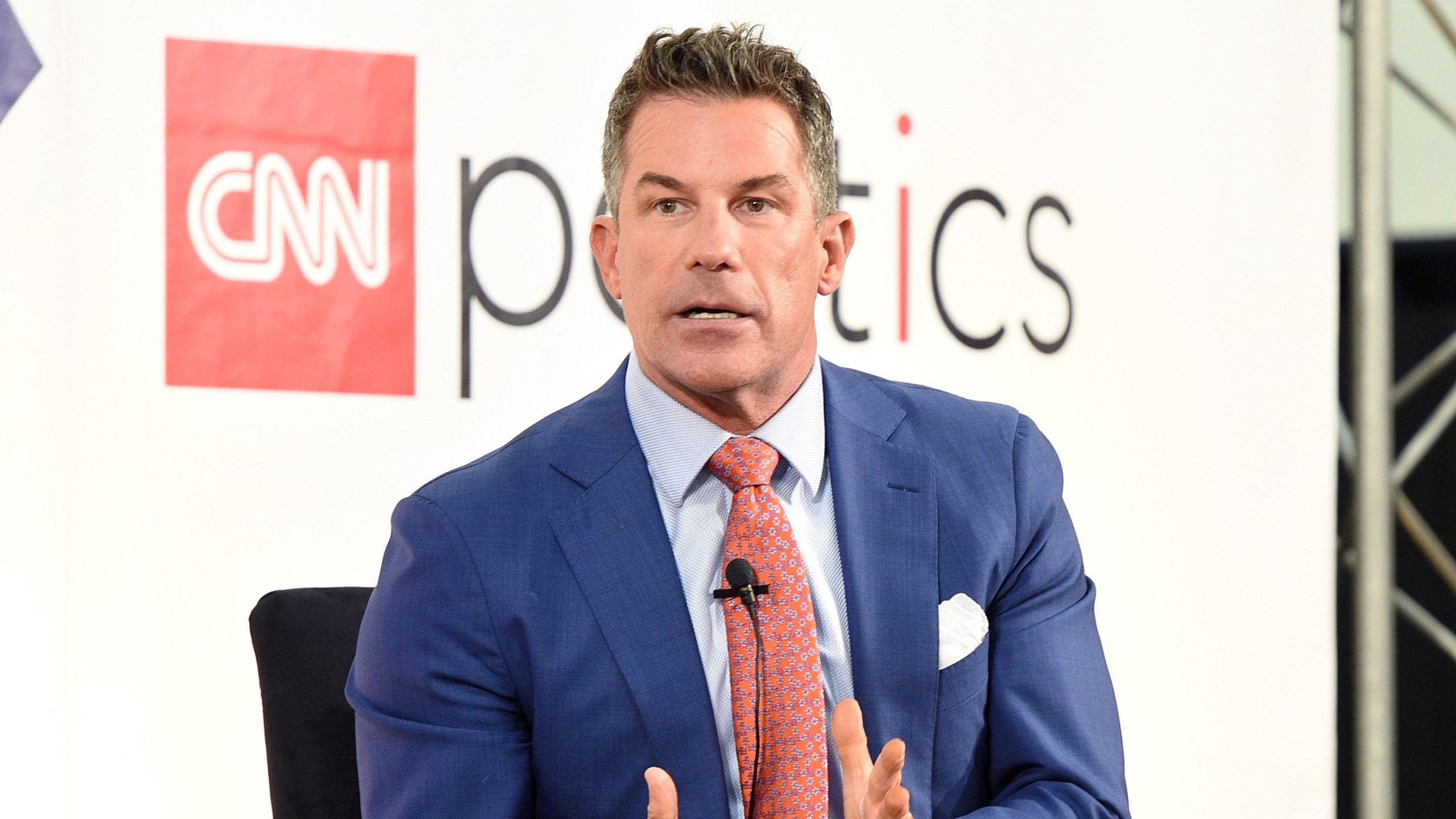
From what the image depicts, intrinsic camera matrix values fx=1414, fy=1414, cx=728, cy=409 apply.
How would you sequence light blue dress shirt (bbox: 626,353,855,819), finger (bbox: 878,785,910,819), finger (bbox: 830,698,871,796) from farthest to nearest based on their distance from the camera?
1. light blue dress shirt (bbox: 626,353,855,819)
2. finger (bbox: 830,698,871,796)
3. finger (bbox: 878,785,910,819)

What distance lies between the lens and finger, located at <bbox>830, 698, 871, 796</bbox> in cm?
143

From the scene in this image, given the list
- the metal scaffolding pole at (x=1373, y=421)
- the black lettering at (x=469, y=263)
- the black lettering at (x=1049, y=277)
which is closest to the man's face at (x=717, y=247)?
the black lettering at (x=469, y=263)

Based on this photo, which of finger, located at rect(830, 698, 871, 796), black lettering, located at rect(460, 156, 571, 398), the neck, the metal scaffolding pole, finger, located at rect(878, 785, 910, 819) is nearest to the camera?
finger, located at rect(878, 785, 910, 819)

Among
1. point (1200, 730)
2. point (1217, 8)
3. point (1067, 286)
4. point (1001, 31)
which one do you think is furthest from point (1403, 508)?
point (1001, 31)

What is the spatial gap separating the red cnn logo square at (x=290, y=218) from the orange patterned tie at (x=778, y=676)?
3.89ft

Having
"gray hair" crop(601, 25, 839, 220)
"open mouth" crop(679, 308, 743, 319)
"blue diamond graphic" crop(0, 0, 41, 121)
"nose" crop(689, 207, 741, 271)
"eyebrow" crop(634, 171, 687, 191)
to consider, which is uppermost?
"blue diamond graphic" crop(0, 0, 41, 121)

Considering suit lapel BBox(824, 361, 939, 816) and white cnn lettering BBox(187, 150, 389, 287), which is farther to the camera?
white cnn lettering BBox(187, 150, 389, 287)

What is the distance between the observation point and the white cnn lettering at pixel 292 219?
2.46 meters

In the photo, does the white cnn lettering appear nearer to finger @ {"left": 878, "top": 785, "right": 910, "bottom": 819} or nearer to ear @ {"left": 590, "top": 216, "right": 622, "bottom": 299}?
ear @ {"left": 590, "top": 216, "right": 622, "bottom": 299}

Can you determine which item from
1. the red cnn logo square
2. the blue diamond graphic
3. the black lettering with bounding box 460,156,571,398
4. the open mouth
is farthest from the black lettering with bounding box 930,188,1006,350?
the blue diamond graphic

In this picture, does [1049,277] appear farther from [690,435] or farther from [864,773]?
[864,773]

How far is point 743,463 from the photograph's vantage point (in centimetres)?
162

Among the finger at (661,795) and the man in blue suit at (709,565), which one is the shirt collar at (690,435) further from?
the finger at (661,795)

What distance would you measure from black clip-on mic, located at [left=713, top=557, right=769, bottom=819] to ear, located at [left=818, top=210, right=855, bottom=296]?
420mm
